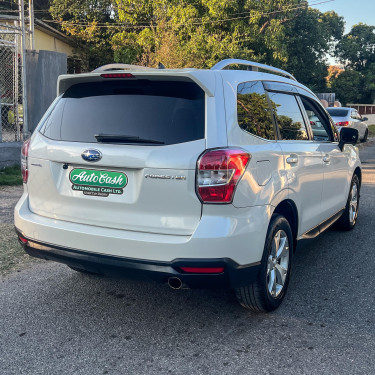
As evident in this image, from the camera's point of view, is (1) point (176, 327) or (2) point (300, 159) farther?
(2) point (300, 159)

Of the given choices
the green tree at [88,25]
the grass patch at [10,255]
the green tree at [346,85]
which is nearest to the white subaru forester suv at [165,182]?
the grass patch at [10,255]

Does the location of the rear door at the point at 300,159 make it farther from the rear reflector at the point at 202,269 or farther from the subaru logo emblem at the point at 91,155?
the subaru logo emblem at the point at 91,155

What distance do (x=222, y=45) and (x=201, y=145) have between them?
24041 millimetres

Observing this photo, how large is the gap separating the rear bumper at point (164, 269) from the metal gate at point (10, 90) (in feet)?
26.1

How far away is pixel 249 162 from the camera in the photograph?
3248 mm

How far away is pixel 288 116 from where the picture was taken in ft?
14.0

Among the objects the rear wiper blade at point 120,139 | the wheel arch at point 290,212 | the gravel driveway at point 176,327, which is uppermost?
the rear wiper blade at point 120,139

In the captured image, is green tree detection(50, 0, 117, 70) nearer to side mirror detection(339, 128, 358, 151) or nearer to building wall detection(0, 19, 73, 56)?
building wall detection(0, 19, 73, 56)

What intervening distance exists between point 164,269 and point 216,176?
0.68 meters

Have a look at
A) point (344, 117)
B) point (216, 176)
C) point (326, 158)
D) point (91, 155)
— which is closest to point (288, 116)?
point (326, 158)

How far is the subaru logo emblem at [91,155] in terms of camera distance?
3240mm

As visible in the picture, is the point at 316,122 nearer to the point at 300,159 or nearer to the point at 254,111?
the point at 300,159

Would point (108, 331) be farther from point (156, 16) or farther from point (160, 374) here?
point (156, 16)

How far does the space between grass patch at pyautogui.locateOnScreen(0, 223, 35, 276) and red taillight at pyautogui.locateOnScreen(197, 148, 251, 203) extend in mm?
2589
